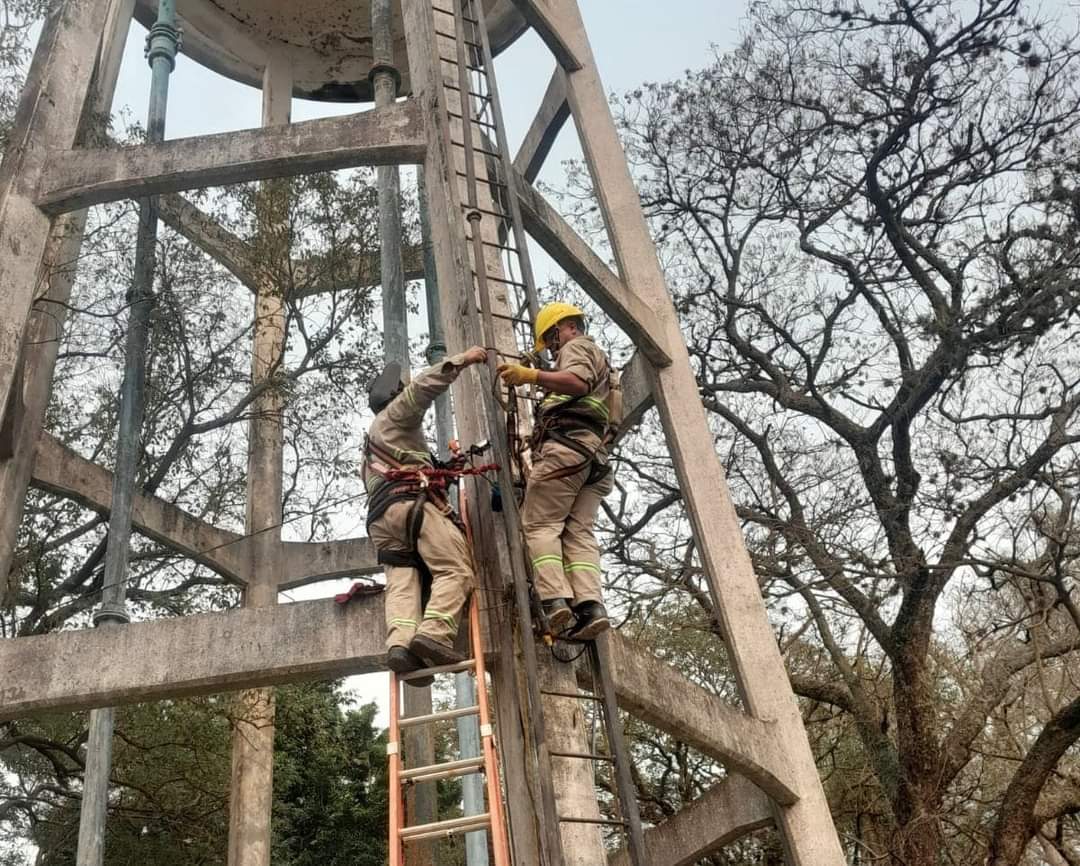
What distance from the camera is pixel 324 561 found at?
38.4 ft

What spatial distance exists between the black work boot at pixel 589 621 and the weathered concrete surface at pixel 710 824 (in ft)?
10.6

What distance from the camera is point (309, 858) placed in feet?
63.6

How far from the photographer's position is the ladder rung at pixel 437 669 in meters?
4.56

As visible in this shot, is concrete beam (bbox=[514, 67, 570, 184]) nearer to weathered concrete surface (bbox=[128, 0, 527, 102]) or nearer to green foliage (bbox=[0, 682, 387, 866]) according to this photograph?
weathered concrete surface (bbox=[128, 0, 527, 102])

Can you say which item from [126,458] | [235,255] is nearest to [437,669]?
[126,458]

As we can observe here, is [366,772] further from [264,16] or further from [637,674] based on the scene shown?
[637,674]

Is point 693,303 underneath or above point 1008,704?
above

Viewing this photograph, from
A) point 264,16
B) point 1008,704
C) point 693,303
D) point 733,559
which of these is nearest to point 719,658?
point 1008,704

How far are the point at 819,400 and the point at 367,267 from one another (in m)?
4.97

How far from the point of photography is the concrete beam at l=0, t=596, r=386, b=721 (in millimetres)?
5270

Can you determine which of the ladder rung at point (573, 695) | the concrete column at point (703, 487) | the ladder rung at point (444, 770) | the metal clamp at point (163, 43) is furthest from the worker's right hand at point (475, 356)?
the metal clamp at point (163, 43)

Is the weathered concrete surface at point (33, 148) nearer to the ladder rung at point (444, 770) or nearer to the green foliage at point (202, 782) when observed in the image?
the ladder rung at point (444, 770)

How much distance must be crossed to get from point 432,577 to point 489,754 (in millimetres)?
1062

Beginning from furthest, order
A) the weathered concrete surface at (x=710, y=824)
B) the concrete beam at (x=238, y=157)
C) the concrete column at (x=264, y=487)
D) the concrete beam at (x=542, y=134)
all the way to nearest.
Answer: the concrete column at (x=264, y=487) → the concrete beam at (x=542, y=134) → the weathered concrete surface at (x=710, y=824) → the concrete beam at (x=238, y=157)
